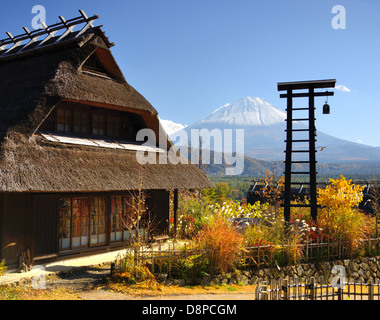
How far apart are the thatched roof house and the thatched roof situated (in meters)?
0.03

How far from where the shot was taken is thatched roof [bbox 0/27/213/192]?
10.1 m

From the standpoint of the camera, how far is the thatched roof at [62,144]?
1014 cm

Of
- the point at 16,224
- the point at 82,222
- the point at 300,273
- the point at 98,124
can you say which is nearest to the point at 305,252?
the point at 300,273

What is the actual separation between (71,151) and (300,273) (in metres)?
7.59

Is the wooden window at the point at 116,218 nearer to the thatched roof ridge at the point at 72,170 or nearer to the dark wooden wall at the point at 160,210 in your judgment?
the thatched roof ridge at the point at 72,170

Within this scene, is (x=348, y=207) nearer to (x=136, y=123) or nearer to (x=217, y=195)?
(x=136, y=123)

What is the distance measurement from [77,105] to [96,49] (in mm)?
2272

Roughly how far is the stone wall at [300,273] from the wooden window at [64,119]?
241 inches

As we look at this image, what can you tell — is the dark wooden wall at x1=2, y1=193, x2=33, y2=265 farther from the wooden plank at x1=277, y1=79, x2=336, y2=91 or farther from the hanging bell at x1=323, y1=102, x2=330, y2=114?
the hanging bell at x1=323, y1=102, x2=330, y2=114

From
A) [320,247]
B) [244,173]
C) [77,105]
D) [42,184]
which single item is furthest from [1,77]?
[244,173]

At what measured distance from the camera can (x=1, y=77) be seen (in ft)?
45.6

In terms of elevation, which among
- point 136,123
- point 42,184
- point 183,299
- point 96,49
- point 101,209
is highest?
point 96,49

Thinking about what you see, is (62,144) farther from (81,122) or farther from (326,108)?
(326,108)

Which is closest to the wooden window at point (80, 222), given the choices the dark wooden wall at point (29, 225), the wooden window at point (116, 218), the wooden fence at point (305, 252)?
the dark wooden wall at point (29, 225)
